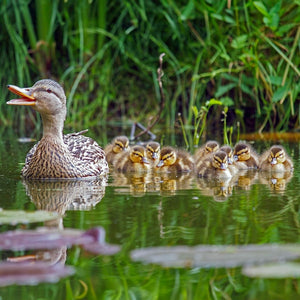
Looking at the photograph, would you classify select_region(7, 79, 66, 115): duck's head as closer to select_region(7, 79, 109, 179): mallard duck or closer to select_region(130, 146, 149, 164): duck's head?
select_region(7, 79, 109, 179): mallard duck

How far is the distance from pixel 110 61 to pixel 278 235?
5.95 m

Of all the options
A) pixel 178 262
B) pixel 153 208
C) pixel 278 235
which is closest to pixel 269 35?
pixel 153 208

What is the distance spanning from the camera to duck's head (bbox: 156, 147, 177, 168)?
5.68 meters

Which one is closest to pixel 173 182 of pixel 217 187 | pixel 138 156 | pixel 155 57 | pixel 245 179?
pixel 217 187

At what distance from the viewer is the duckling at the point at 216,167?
5.28 m

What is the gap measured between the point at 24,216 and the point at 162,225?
662 mm

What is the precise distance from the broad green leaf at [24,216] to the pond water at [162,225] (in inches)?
2.7

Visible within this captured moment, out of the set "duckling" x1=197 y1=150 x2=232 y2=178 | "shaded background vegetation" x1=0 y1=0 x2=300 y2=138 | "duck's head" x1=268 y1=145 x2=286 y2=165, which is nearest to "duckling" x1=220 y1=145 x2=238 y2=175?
"duckling" x1=197 y1=150 x2=232 y2=178

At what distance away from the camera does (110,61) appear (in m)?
8.94

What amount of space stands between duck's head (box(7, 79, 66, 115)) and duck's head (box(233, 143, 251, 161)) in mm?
1416

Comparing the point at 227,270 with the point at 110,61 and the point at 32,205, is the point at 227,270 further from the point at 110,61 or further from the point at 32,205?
the point at 110,61

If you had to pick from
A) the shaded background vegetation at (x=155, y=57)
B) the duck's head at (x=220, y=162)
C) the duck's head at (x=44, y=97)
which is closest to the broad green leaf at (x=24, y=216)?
the duck's head at (x=44, y=97)

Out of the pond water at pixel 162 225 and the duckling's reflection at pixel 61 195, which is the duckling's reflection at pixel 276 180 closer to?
the pond water at pixel 162 225

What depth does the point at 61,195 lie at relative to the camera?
4469 millimetres
